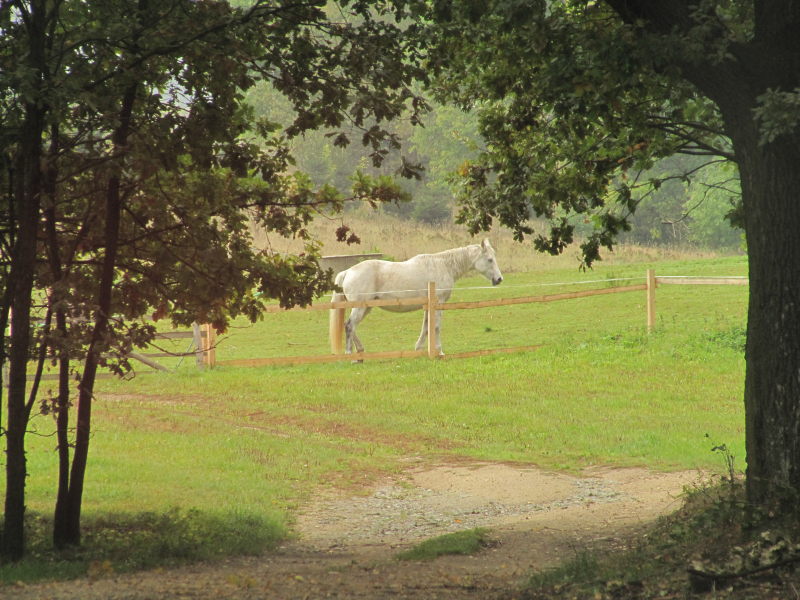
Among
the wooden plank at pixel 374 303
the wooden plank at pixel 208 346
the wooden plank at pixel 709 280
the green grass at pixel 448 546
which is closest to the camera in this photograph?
the green grass at pixel 448 546

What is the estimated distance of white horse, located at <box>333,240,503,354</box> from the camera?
2225cm

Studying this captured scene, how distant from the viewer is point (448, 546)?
8.23 metres

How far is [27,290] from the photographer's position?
24.7 feet

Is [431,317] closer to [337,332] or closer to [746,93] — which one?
[337,332]

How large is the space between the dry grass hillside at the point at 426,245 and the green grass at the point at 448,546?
103 ft

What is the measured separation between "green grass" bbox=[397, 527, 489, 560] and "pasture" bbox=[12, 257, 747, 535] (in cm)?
172

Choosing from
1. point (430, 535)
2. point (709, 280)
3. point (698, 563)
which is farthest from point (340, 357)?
point (698, 563)

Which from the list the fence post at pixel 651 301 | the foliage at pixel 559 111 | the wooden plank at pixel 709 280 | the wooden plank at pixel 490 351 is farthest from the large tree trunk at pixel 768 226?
the wooden plank at pixel 709 280

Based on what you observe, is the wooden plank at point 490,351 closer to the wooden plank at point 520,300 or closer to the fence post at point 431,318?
A: the fence post at point 431,318

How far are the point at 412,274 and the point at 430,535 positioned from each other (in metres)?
13.3

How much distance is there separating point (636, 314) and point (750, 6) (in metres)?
17.9

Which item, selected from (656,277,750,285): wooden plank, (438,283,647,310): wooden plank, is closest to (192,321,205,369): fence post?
(438,283,647,310): wooden plank

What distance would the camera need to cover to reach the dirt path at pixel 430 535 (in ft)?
21.8

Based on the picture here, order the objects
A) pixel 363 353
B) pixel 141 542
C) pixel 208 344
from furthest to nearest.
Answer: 1. pixel 363 353
2. pixel 208 344
3. pixel 141 542
